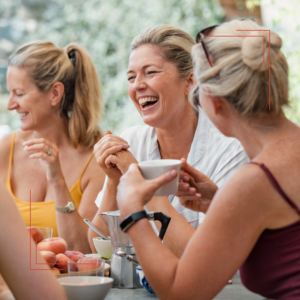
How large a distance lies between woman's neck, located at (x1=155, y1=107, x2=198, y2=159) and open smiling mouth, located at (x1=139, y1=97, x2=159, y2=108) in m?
0.13

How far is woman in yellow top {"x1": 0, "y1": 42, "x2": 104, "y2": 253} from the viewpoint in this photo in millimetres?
2330

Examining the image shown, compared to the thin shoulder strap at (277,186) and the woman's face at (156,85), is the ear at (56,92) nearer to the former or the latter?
the woman's face at (156,85)

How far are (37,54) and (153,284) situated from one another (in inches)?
72.1

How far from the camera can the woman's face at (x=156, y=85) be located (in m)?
1.84

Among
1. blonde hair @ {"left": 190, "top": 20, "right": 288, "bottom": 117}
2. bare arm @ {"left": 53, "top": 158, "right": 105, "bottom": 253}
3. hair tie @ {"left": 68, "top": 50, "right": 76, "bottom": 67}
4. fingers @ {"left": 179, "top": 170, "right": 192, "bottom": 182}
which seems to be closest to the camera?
blonde hair @ {"left": 190, "top": 20, "right": 288, "bottom": 117}

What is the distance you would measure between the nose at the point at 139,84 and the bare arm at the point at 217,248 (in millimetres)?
978

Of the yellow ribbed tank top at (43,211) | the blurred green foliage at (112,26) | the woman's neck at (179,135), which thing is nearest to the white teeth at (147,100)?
the woman's neck at (179,135)

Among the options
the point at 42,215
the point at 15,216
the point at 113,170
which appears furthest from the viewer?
the point at 42,215

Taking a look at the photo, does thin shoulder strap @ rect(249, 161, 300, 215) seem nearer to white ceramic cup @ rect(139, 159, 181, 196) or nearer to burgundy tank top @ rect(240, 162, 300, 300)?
burgundy tank top @ rect(240, 162, 300, 300)

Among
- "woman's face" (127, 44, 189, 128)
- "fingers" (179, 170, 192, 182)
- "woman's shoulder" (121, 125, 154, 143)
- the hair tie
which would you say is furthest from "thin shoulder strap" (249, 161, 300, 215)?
the hair tie

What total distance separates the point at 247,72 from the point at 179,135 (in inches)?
38.2

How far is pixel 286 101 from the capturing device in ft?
3.51

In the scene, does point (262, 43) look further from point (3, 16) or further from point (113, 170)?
point (3, 16)

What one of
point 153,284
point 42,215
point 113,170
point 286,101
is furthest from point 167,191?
point 42,215
